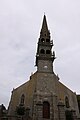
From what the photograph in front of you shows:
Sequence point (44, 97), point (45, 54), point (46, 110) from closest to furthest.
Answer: point (46, 110), point (44, 97), point (45, 54)

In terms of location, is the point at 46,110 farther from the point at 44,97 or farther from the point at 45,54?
the point at 45,54

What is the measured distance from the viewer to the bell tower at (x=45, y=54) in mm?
39944

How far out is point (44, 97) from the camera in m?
36.0

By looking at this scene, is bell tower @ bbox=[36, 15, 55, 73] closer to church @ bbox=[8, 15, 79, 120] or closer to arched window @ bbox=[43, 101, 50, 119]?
church @ bbox=[8, 15, 79, 120]

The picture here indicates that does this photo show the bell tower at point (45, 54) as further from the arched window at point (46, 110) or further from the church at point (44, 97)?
the arched window at point (46, 110)

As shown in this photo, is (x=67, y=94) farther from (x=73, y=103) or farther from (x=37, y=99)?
(x=37, y=99)

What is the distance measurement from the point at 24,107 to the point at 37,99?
2.67m

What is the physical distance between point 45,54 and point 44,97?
30.7ft

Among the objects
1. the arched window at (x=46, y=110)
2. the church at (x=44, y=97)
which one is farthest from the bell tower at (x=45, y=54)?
the arched window at (x=46, y=110)

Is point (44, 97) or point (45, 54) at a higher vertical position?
point (45, 54)

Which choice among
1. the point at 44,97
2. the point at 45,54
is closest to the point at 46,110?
the point at 44,97

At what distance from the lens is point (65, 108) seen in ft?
121

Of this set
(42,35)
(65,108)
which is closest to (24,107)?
(65,108)

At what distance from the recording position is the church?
34.4 meters
